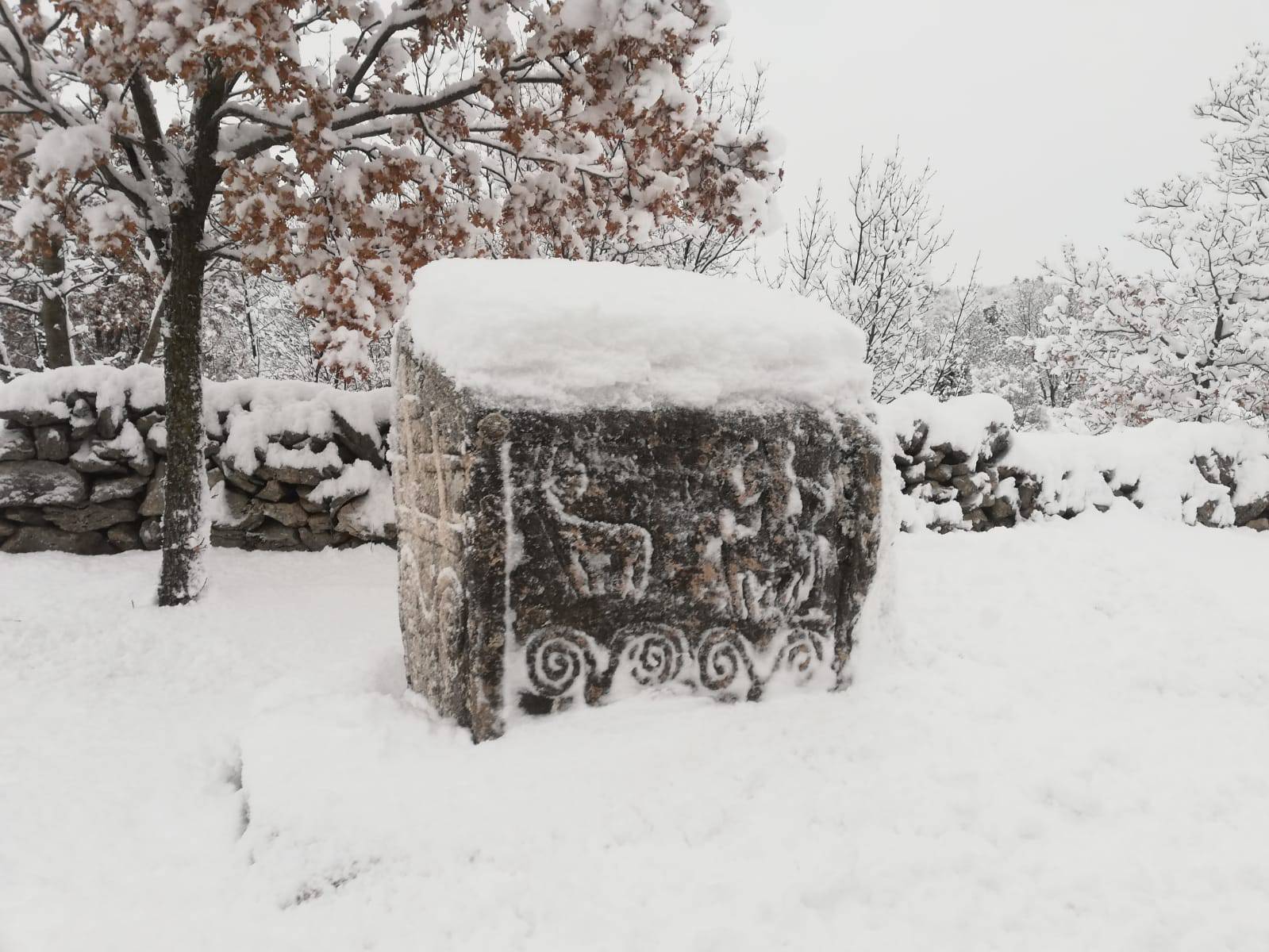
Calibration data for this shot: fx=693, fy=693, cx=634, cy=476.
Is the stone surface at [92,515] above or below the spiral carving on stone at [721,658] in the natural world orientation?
above

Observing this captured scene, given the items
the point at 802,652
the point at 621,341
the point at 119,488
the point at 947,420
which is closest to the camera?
the point at 621,341

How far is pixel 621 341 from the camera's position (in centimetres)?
223

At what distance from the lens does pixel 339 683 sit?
267 centimetres

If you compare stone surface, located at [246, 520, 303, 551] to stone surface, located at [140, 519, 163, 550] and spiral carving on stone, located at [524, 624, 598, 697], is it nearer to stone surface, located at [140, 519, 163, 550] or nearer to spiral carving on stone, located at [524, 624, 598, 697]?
stone surface, located at [140, 519, 163, 550]

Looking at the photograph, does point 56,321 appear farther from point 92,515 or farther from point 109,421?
point 92,515

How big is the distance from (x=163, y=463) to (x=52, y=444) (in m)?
0.64

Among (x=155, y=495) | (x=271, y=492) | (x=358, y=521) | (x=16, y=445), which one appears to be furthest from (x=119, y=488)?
(x=358, y=521)

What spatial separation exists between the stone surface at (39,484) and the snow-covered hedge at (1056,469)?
5.89 m

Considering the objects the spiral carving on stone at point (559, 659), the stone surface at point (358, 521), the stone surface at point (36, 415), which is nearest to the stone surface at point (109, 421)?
the stone surface at point (36, 415)

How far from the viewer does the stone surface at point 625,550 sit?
2.15 meters

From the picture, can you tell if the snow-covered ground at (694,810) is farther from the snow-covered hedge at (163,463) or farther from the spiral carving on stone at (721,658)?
the snow-covered hedge at (163,463)

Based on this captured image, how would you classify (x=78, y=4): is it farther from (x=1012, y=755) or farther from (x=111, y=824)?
(x=1012, y=755)

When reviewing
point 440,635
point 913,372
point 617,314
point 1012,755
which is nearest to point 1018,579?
point 1012,755

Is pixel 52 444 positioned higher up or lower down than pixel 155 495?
higher up
